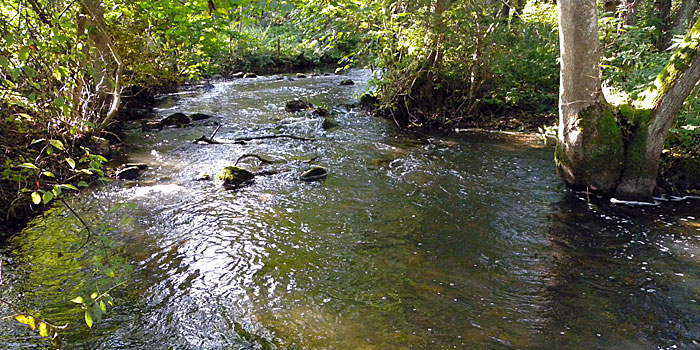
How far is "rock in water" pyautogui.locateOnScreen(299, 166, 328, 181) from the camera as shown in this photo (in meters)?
8.62

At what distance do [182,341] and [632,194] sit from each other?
21.5 ft

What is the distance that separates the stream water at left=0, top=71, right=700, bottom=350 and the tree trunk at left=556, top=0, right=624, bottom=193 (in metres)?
0.50

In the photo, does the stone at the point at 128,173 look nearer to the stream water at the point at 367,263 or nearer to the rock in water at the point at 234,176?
the stream water at the point at 367,263

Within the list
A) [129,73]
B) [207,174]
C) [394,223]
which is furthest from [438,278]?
[129,73]

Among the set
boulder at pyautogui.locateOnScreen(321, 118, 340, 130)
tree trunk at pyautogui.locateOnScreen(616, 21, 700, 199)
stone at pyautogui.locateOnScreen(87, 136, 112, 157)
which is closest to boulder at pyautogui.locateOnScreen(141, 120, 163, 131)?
stone at pyautogui.locateOnScreen(87, 136, 112, 157)

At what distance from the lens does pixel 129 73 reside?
12430 millimetres

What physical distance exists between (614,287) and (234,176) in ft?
20.3

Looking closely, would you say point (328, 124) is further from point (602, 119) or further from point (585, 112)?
point (602, 119)

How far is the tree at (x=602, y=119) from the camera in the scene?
6.47 meters

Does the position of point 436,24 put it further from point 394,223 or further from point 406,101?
point 394,223

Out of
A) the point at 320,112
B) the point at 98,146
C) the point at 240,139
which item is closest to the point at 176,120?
the point at 240,139

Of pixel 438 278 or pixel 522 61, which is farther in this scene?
pixel 522 61

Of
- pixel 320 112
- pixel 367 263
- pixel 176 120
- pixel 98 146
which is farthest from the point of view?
pixel 320 112

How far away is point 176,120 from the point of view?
1346 cm
